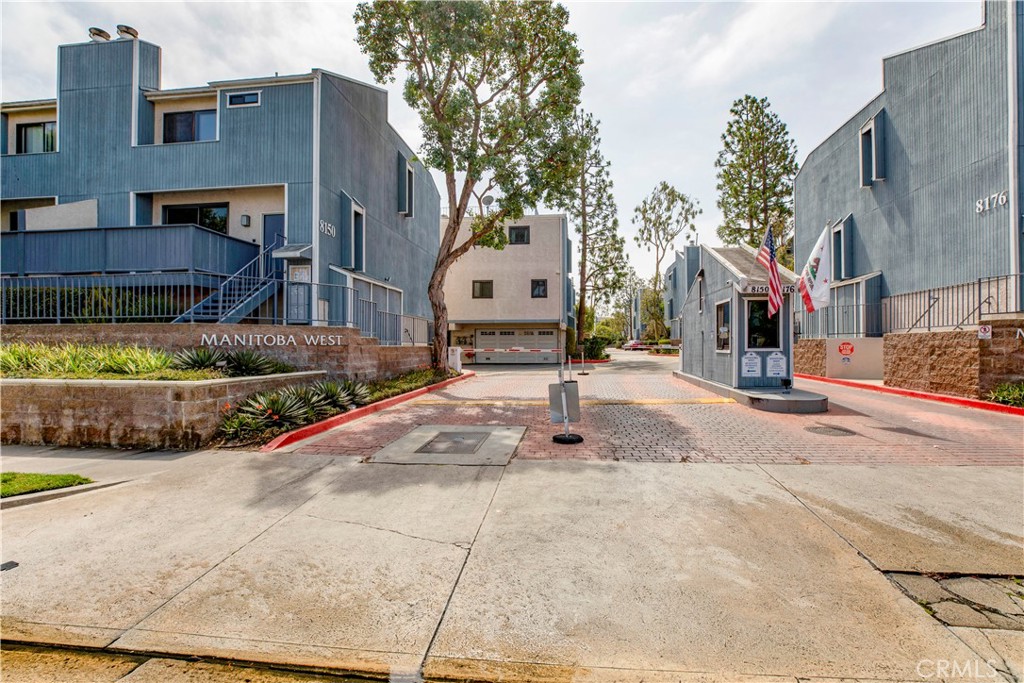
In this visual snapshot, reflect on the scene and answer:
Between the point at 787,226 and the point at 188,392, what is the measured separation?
3560cm

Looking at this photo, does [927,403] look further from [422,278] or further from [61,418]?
[422,278]

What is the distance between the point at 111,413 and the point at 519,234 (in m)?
27.1

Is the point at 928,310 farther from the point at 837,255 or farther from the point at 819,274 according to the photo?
the point at 837,255

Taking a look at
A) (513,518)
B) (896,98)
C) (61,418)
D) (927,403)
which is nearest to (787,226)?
(896,98)

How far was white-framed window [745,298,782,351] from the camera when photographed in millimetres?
11633

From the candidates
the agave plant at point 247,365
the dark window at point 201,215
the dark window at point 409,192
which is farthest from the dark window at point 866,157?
the dark window at point 201,215

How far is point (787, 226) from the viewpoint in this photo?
31531mm

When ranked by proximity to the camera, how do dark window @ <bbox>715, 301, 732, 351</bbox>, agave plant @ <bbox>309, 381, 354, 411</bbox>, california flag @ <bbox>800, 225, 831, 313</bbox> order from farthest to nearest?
california flag @ <bbox>800, 225, 831, 313</bbox> → dark window @ <bbox>715, 301, 732, 351</bbox> → agave plant @ <bbox>309, 381, 354, 411</bbox>

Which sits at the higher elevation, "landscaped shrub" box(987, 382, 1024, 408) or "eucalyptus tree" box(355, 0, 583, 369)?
"eucalyptus tree" box(355, 0, 583, 369)

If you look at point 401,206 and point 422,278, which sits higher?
point 401,206

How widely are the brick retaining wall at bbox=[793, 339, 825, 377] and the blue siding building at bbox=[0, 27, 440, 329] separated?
17302mm

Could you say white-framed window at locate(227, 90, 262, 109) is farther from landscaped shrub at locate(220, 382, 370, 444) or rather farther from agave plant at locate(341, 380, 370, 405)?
landscaped shrub at locate(220, 382, 370, 444)

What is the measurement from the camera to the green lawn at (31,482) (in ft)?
16.3

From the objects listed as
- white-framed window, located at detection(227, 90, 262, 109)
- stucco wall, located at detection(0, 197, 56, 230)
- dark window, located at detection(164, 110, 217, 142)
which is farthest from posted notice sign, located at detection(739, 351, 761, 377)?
stucco wall, located at detection(0, 197, 56, 230)
